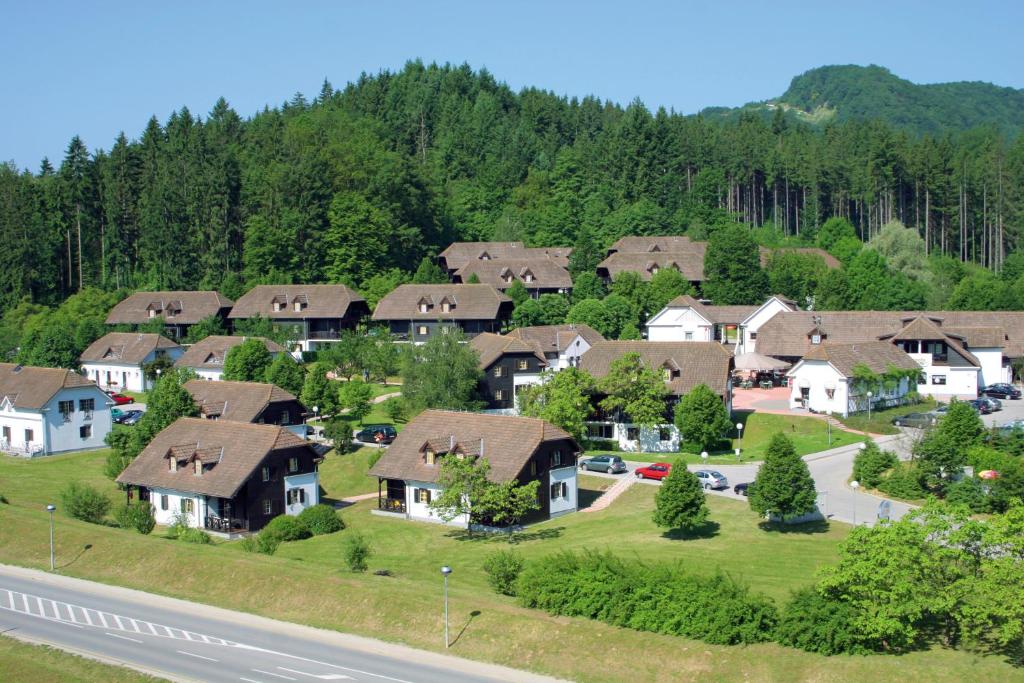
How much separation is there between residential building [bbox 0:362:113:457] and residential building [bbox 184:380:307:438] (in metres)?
8.70

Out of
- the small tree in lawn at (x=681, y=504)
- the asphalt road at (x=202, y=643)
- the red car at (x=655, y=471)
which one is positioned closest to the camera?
the asphalt road at (x=202, y=643)

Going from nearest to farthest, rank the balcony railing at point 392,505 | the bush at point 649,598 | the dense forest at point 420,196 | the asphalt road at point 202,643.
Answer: the asphalt road at point 202,643, the bush at point 649,598, the balcony railing at point 392,505, the dense forest at point 420,196

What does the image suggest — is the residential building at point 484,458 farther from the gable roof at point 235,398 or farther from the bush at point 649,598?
the bush at point 649,598

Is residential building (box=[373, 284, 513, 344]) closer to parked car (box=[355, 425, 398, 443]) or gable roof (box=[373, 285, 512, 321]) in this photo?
gable roof (box=[373, 285, 512, 321])

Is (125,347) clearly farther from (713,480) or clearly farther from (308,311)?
(713,480)

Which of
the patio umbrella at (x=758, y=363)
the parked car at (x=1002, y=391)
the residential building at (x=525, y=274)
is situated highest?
the residential building at (x=525, y=274)

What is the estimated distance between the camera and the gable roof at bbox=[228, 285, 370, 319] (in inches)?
3910

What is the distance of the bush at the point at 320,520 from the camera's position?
54344 millimetres

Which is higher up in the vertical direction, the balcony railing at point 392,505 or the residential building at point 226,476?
the residential building at point 226,476

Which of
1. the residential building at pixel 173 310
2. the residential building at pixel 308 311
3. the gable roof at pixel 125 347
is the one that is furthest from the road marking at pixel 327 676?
the residential building at pixel 173 310

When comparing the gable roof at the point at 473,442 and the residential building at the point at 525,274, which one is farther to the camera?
the residential building at the point at 525,274

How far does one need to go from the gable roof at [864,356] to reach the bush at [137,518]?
43444 mm

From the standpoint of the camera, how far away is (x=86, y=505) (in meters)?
55.5

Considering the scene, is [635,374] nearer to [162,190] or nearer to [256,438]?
[256,438]
